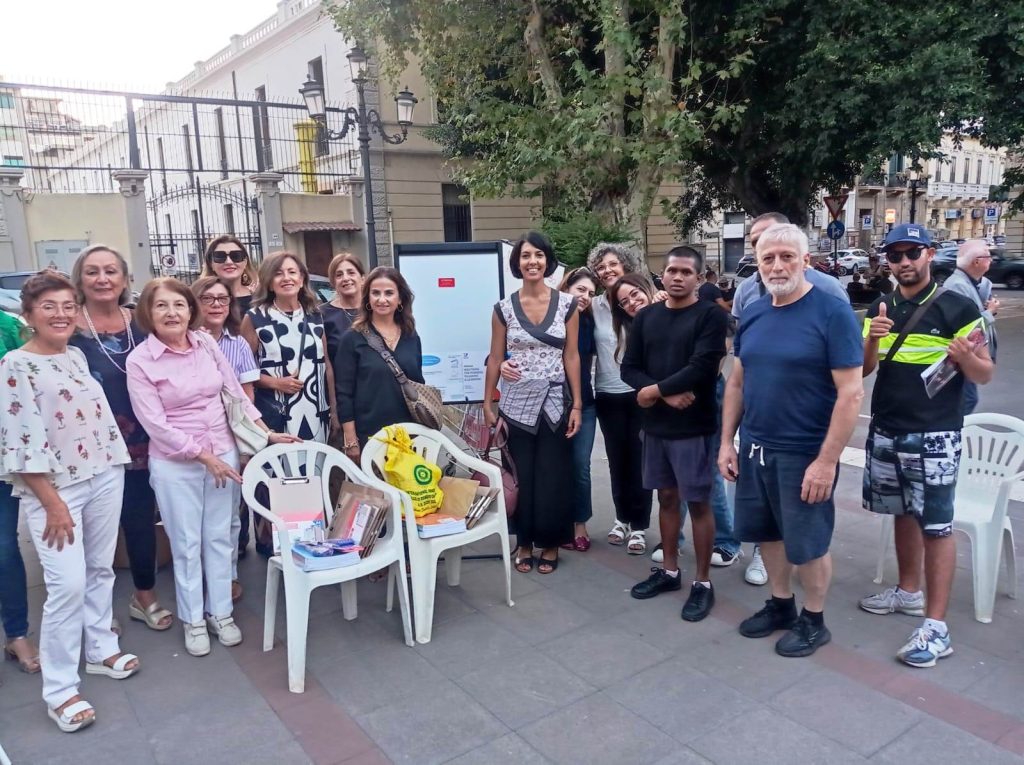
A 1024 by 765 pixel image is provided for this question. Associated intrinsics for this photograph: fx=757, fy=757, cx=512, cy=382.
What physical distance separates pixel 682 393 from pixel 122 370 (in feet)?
8.15

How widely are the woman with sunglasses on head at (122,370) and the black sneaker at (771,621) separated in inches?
106

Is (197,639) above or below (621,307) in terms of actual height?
below

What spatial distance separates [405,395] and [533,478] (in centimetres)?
85

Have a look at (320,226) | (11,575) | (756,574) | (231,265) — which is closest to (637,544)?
(756,574)

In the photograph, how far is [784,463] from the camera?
303 centimetres

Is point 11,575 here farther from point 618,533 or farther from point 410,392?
point 618,533

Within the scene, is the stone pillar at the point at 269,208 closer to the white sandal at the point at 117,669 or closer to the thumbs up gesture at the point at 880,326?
the white sandal at the point at 117,669

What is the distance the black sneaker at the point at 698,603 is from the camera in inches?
139

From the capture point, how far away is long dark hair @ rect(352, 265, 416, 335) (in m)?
3.88

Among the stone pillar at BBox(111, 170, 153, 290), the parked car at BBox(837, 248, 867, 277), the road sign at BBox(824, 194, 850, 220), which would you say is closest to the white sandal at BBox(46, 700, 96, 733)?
the road sign at BBox(824, 194, 850, 220)

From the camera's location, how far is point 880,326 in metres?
3.16

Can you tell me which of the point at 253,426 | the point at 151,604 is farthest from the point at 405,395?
the point at 151,604

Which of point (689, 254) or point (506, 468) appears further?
point (506, 468)

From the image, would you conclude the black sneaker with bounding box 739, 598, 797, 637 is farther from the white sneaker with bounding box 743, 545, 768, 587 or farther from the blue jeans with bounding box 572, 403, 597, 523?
the blue jeans with bounding box 572, 403, 597, 523
